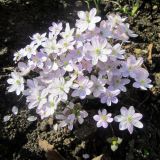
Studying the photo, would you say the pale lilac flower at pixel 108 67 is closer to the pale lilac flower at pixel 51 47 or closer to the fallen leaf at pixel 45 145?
the pale lilac flower at pixel 51 47

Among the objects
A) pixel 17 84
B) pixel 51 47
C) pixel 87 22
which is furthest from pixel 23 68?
pixel 87 22

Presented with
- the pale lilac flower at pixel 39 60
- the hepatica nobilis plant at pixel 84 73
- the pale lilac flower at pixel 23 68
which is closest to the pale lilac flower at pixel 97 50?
the hepatica nobilis plant at pixel 84 73

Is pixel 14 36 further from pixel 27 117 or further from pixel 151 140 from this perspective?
pixel 151 140

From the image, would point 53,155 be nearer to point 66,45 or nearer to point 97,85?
point 97,85

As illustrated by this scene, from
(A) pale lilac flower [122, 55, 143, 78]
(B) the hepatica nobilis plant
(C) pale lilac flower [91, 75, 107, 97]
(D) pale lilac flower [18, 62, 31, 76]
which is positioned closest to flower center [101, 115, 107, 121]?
(B) the hepatica nobilis plant

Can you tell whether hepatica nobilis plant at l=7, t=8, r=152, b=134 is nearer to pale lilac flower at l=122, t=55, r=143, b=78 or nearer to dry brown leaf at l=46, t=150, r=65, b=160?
pale lilac flower at l=122, t=55, r=143, b=78
